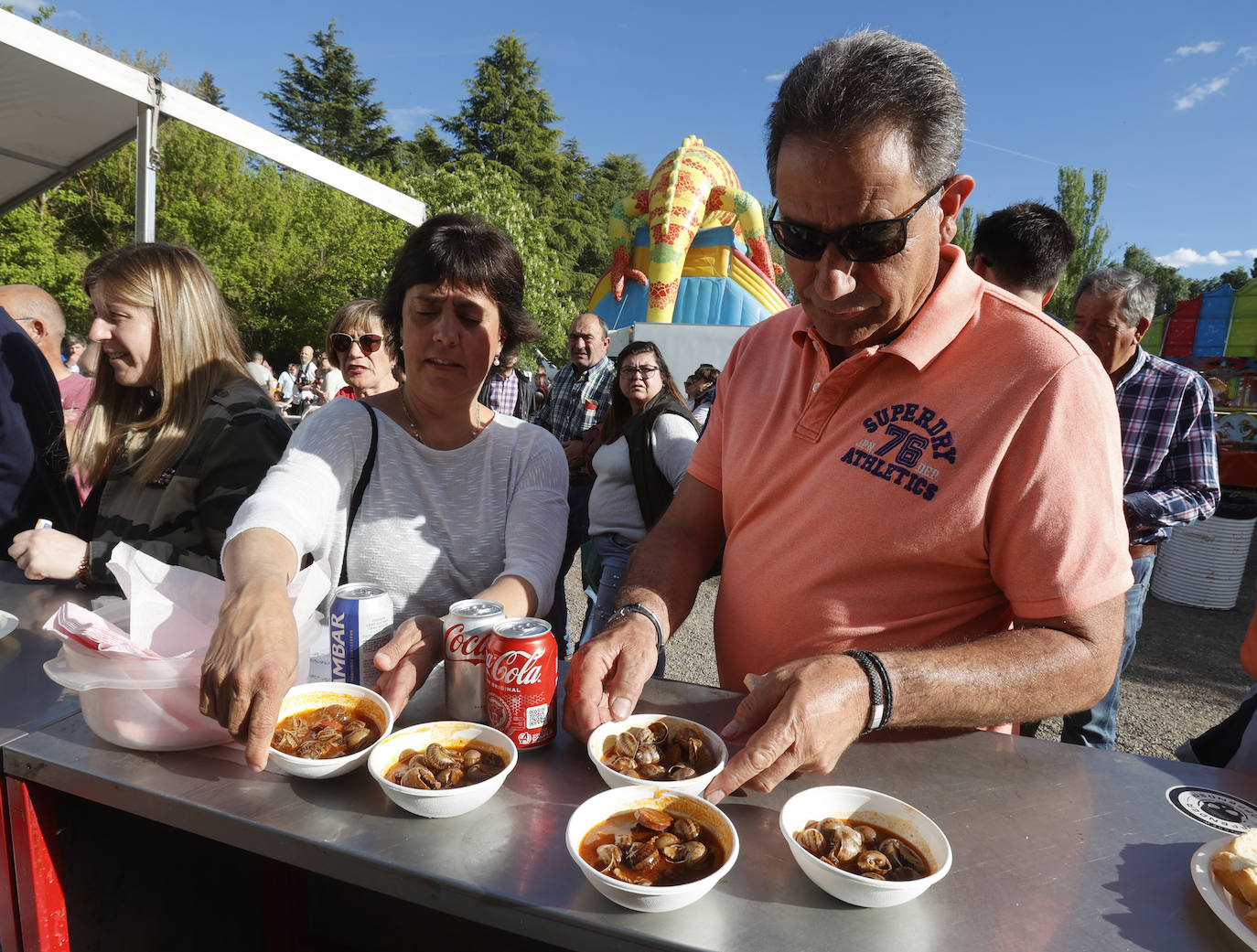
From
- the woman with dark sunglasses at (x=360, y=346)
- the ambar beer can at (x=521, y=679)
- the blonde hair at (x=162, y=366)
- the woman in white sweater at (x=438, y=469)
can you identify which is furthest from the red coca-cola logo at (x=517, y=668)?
the woman with dark sunglasses at (x=360, y=346)

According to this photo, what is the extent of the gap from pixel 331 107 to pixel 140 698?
46.2m

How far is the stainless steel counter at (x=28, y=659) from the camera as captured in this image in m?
1.48

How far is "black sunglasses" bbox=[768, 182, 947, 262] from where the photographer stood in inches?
57.0

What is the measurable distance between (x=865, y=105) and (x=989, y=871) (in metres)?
1.40

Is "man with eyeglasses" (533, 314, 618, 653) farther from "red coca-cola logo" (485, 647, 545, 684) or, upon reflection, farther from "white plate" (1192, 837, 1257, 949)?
"white plate" (1192, 837, 1257, 949)

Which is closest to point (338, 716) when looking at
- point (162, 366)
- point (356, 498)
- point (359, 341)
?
point (356, 498)

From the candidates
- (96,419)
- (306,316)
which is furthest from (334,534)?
(306,316)

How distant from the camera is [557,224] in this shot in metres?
38.1

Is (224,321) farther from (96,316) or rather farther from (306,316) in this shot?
(306,316)

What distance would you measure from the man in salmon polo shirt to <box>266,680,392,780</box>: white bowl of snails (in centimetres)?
38

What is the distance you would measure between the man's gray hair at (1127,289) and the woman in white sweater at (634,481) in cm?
222

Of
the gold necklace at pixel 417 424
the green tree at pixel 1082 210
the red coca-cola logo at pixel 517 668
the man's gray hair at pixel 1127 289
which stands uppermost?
the green tree at pixel 1082 210

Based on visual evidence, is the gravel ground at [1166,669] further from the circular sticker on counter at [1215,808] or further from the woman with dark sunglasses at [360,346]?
the circular sticker on counter at [1215,808]

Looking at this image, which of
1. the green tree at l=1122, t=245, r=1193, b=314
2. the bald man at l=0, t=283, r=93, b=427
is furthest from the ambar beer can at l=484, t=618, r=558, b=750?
the green tree at l=1122, t=245, r=1193, b=314
